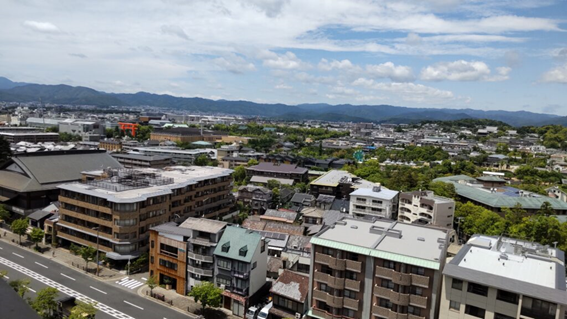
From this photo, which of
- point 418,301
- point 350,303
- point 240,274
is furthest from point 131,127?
point 418,301

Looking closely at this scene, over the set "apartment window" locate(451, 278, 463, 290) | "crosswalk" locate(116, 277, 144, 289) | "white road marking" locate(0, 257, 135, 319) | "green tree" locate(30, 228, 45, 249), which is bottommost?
"crosswalk" locate(116, 277, 144, 289)

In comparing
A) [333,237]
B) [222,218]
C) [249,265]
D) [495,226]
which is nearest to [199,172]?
[222,218]

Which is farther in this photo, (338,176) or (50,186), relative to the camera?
(338,176)

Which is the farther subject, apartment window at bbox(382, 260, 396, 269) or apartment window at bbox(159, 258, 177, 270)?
apartment window at bbox(159, 258, 177, 270)

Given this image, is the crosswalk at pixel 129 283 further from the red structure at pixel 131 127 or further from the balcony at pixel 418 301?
the red structure at pixel 131 127

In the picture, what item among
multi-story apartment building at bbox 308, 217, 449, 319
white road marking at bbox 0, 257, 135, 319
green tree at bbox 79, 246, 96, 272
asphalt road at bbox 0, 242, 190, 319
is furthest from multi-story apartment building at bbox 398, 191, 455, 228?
green tree at bbox 79, 246, 96, 272

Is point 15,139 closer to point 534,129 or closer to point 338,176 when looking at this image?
point 338,176

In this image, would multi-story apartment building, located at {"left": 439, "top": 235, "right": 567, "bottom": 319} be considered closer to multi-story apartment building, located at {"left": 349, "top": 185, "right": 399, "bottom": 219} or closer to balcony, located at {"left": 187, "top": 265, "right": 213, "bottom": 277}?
balcony, located at {"left": 187, "top": 265, "right": 213, "bottom": 277}
